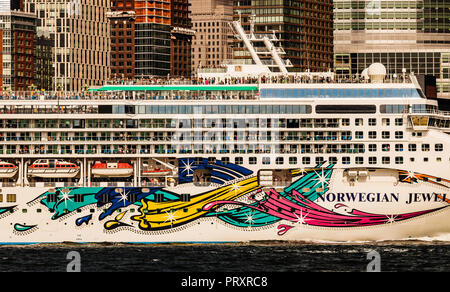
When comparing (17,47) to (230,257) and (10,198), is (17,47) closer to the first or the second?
(10,198)

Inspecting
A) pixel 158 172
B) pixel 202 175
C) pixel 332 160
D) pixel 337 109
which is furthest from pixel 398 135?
pixel 158 172

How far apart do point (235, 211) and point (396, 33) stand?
9419cm

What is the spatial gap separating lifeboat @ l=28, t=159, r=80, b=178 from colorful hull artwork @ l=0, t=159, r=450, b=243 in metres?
1.50

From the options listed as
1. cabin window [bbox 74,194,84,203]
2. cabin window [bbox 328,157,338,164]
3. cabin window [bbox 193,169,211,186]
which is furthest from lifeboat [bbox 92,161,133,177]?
cabin window [bbox 328,157,338,164]

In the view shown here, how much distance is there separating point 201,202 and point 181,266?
930 centimetres

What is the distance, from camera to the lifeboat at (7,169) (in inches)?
2271

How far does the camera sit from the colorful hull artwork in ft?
182

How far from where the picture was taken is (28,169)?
190 ft

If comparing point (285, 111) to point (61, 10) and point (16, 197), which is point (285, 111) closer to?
point (16, 197)

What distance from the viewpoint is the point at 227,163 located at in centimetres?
5697

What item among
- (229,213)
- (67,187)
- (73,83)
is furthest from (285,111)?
(73,83)

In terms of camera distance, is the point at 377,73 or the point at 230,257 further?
the point at 377,73
